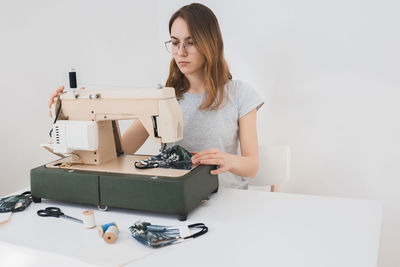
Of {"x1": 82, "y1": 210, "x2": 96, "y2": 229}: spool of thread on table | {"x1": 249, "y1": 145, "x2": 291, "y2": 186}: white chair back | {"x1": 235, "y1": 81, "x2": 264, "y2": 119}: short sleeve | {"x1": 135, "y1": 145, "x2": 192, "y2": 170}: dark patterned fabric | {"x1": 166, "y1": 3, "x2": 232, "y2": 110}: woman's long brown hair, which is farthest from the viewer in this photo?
{"x1": 249, "y1": 145, "x2": 291, "y2": 186}: white chair back

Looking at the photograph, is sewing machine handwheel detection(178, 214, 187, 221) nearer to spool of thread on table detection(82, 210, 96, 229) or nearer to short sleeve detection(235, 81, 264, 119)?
spool of thread on table detection(82, 210, 96, 229)

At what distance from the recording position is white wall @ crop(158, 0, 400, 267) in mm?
2078

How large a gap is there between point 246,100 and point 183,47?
39cm

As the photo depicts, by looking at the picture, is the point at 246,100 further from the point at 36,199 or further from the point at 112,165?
the point at 36,199

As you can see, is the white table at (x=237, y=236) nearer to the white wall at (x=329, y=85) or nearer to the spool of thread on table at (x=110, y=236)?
the spool of thread on table at (x=110, y=236)

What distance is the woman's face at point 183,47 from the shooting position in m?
1.66

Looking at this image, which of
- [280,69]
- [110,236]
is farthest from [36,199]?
[280,69]

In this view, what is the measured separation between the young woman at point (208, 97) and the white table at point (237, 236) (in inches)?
14.6

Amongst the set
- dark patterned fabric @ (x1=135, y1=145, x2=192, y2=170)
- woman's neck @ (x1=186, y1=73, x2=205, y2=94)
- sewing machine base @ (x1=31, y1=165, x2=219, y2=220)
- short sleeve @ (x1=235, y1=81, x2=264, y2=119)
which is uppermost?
woman's neck @ (x1=186, y1=73, x2=205, y2=94)

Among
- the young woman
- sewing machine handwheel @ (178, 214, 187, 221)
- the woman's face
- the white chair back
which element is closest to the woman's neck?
the young woman

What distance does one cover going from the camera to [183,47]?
167 cm

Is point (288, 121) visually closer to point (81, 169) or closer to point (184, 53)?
point (184, 53)

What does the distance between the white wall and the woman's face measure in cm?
77

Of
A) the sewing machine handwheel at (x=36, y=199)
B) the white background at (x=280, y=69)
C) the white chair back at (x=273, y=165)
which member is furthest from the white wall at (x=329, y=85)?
the sewing machine handwheel at (x=36, y=199)
